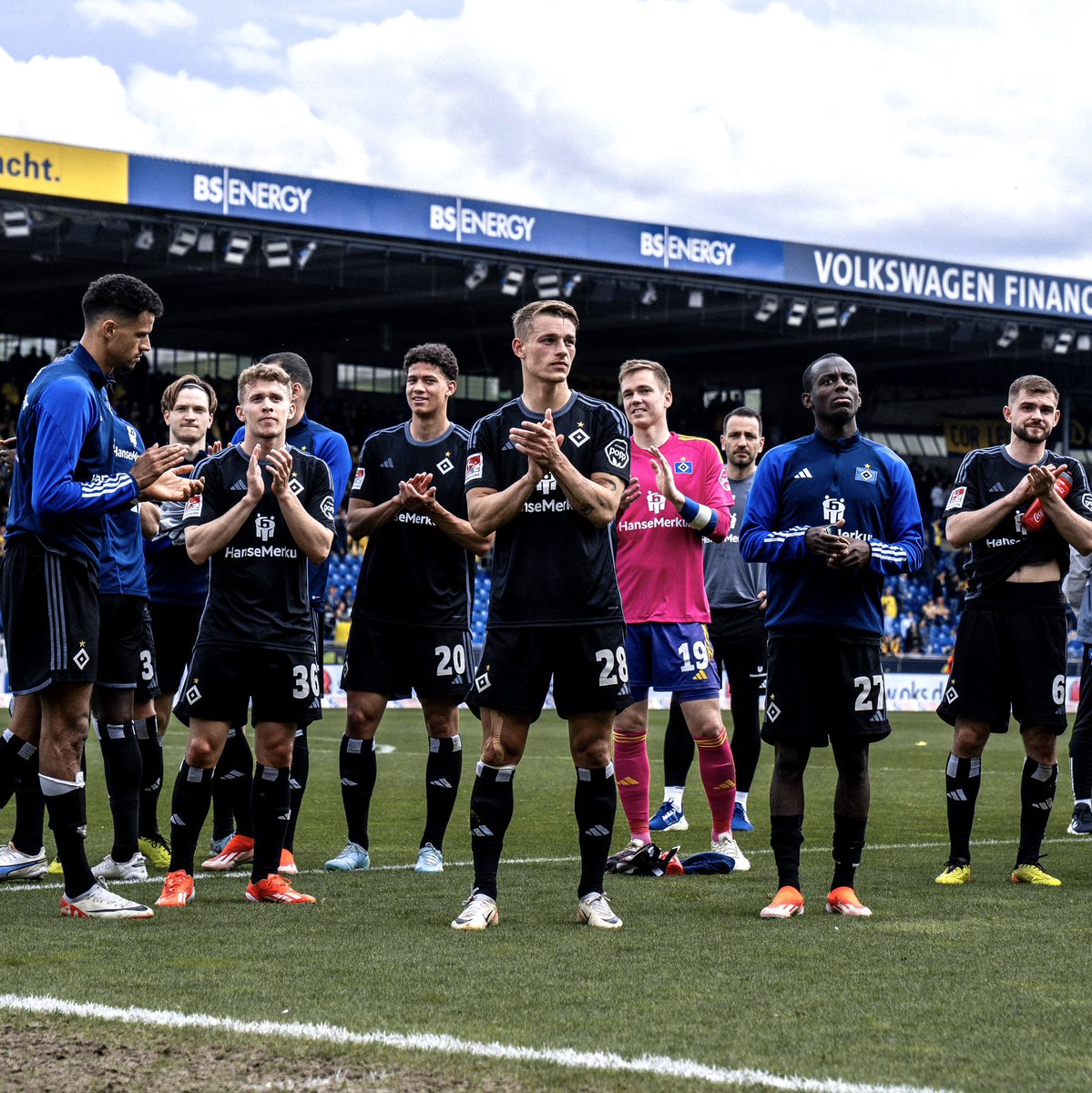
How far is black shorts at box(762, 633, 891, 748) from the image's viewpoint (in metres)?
6.21

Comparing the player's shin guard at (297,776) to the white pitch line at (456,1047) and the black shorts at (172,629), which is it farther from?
the white pitch line at (456,1047)

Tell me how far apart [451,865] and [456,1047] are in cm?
361

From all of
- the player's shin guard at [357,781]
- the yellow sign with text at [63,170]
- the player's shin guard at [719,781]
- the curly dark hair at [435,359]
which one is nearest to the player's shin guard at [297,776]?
the player's shin guard at [357,781]

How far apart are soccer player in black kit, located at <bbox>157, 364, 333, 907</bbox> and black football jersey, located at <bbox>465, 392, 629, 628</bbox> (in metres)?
0.85

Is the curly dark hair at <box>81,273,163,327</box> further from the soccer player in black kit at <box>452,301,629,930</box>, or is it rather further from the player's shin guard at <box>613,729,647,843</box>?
the player's shin guard at <box>613,729,647,843</box>

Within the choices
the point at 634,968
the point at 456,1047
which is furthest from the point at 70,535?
the point at 456,1047

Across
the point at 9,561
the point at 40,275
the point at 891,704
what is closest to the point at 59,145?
the point at 40,275

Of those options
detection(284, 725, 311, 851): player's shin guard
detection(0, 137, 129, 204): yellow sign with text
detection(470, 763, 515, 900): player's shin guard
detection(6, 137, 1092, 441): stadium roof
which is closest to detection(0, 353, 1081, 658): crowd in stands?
detection(6, 137, 1092, 441): stadium roof

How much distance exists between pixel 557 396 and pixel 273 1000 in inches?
95.6

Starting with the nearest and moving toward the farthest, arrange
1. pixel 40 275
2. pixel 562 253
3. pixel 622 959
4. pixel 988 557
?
pixel 622 959
pixel 988 557
pixel 562 253
pixel 40 275

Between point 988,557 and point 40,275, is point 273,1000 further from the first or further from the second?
point 40,275

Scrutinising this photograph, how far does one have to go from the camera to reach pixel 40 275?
3122 cm

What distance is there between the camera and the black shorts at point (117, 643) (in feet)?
22.2

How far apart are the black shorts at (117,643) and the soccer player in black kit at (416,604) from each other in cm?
98
